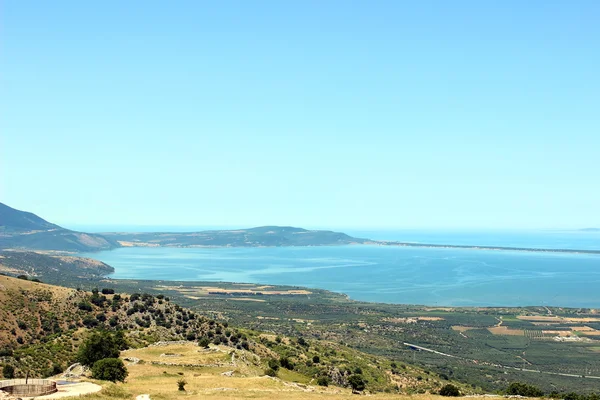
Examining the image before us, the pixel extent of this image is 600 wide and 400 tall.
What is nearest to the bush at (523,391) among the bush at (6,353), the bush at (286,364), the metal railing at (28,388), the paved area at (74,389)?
the bush at (286,364)

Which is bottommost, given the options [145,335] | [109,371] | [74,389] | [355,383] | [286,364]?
[286,364]

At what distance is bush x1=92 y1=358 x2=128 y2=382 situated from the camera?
132 ft

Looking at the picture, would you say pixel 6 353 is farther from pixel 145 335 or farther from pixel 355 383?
pixel 355 383

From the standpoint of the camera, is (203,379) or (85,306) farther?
(85,306)

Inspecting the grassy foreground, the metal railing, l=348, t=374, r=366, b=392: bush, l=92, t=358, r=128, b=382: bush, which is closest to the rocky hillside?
l=348, t=374, r=366, b=392: bush

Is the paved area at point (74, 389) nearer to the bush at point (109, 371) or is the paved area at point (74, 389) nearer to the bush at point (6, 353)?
the bush at point (109, 371)

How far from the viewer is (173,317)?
8275 cm

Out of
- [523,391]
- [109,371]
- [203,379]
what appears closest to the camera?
[109,371]

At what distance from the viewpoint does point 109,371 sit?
132 ft

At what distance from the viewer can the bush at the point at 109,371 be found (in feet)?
132

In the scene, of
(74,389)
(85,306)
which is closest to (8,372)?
(74,389)

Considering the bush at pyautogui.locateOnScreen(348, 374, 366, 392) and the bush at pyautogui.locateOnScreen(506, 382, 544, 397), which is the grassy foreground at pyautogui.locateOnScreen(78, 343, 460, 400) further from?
the bush at pyautogui.locateOnScreen(506, 382, 544, 397)

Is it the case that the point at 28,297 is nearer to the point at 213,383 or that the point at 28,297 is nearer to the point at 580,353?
the point at 213,383

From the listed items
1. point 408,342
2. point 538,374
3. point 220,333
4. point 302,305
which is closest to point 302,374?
point 220,333
